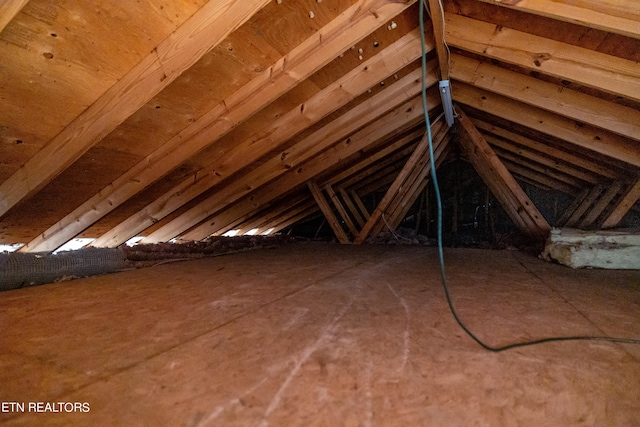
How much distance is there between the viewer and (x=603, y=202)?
370 cm

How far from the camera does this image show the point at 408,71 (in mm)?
2621

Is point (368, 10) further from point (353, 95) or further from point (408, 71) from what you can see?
point (408, 71)

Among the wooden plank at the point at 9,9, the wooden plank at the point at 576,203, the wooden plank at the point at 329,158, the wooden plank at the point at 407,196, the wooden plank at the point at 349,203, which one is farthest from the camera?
the wooden plank at the point at 349,203

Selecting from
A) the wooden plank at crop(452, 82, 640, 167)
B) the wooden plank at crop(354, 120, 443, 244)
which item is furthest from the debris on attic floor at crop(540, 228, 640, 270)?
the wooden plank at crop(354, 120, 443, 244)

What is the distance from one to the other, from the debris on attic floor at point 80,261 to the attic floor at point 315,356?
155 millimetres

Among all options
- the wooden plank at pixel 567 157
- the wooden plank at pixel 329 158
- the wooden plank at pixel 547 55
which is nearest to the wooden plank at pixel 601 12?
the wooden plank at pixel 547 55

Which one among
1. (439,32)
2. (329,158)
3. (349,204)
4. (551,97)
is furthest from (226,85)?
(349,204)

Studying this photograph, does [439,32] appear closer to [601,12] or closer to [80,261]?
[601,12]

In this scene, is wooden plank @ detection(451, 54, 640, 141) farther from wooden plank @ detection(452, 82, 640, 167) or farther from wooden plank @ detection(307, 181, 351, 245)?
wooden plank @ detection(307, 181, 351, 245)

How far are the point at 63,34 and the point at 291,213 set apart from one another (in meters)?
4.52

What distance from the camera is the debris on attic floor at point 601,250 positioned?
8.70 ft

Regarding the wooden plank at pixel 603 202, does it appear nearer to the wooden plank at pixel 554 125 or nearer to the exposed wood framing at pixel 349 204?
the wooden plank at pixel 554 125

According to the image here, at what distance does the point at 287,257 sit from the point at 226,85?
6.58ft

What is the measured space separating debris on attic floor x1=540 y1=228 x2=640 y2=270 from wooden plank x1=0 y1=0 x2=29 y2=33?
3752mm
